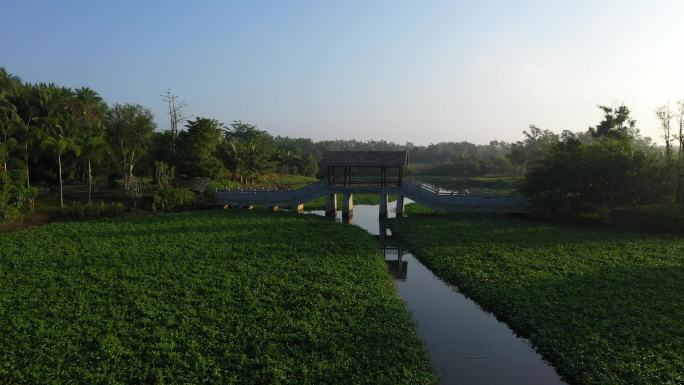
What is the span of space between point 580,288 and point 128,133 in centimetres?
3647

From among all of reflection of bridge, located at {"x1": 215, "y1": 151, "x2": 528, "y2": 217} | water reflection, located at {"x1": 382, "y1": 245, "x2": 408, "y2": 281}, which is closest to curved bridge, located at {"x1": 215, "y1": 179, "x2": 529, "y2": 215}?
reflection of bridge, located at {"x1": 215, "y1": 151, "x2": 528, "y2": 217}

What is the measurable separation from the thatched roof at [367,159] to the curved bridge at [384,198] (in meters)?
1.77

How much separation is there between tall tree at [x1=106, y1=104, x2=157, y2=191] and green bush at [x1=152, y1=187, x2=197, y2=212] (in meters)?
6.51

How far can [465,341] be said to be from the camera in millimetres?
12195

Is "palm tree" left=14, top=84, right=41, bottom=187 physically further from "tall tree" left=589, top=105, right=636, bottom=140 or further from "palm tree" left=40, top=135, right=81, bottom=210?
"tall tree" left=589, top=105, right=636, bottom=140

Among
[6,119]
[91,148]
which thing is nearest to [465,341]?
[91,148]

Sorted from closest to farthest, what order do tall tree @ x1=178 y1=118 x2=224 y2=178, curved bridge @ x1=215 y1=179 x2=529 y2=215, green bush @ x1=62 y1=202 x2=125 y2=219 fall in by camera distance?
green bush @ x1=62 y1=202 x2=125 y2=219
curved bridge @ x1=215 y1=179 x2=529 y2=215
tall tree @ x1=178 y1=118 x2=224 y2=178

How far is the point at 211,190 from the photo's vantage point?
35.5 meters

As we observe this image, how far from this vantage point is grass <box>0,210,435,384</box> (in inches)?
376

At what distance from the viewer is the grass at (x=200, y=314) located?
9.55 metres

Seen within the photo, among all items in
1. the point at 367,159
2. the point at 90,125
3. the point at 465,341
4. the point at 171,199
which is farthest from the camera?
the point at 90,125

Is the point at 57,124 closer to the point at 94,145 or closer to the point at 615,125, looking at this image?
the point at 94,145

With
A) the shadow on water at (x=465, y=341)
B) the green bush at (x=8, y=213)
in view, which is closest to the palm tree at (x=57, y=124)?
the green bush at (x=8, y=213)

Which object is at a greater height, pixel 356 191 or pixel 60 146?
pixel 60 146
